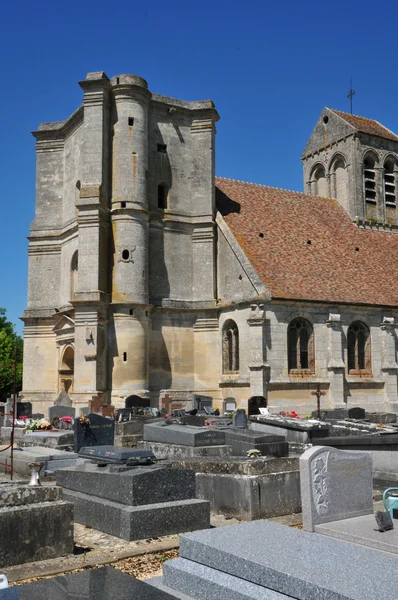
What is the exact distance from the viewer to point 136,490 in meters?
7.76

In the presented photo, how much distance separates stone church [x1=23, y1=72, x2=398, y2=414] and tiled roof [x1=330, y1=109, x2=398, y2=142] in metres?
8.50

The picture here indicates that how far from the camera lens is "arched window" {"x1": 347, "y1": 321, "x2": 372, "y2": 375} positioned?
95.3 ft

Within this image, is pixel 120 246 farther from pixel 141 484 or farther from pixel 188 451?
pixel 141 484

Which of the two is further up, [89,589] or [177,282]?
[177,282]

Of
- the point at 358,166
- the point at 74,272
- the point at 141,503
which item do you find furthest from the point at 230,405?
the point at 141,503

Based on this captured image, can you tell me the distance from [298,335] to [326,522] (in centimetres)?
2085

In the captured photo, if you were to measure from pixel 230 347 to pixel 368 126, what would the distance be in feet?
62.3

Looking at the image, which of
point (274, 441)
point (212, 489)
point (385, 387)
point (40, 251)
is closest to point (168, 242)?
point (40, 251)

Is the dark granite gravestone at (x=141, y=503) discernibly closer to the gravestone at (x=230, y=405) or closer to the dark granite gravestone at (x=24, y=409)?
the gravestone at (x=230, y=405)

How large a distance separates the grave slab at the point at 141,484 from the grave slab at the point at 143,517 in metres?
0.08

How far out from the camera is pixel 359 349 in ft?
96.3

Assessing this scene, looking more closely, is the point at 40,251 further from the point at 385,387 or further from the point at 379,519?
the point at 379,519

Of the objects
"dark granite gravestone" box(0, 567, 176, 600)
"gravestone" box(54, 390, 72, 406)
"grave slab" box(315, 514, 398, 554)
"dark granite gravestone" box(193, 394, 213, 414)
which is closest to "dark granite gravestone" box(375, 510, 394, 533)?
"grave slab" box(315, 514, 398, 554)

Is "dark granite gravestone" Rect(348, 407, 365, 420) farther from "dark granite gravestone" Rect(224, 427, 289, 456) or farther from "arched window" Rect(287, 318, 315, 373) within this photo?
"dark granite gravestone" Rect(224, 427, 289, 456)
